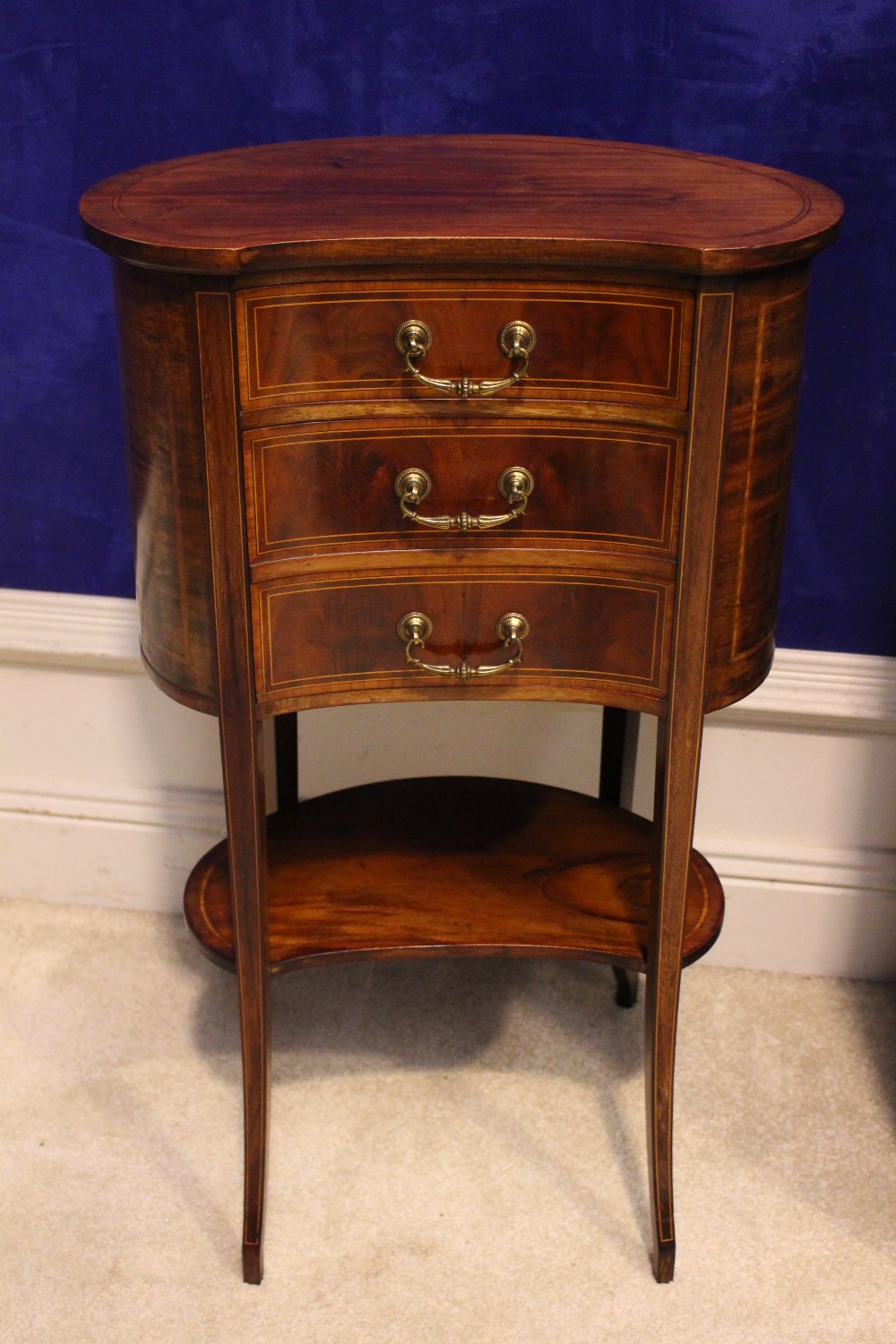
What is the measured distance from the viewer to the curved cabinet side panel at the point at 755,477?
1.13m

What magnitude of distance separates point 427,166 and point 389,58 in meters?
0.32

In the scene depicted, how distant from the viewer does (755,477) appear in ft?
3.92

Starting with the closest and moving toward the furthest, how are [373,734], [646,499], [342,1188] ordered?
[646,499] → [342,1188] → [373,734]

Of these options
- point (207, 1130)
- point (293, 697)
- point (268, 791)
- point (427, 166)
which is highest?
point (427, 166)

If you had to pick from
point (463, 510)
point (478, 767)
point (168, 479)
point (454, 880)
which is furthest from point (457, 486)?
point (478, 767)

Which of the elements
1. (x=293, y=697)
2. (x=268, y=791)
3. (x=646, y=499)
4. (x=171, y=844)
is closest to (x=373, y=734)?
(x=268, y=791)

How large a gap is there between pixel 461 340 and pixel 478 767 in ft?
2.76

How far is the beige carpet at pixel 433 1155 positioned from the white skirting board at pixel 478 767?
3.8 inches

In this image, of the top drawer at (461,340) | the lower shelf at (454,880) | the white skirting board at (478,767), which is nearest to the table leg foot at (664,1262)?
the lower shelf at (454,880)

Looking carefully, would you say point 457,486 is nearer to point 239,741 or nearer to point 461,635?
point 461,635

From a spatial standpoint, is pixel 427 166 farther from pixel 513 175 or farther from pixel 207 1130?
pixel 207 1130

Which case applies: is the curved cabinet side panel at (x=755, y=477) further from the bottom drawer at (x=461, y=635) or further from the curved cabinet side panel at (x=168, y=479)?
the curved cabinet side panel at (x=168, y=479)

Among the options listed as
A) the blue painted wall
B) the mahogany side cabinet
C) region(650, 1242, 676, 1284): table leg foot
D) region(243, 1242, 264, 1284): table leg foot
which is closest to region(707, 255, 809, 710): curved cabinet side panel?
the mahogany side cabinet

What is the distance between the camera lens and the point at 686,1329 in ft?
4.55
